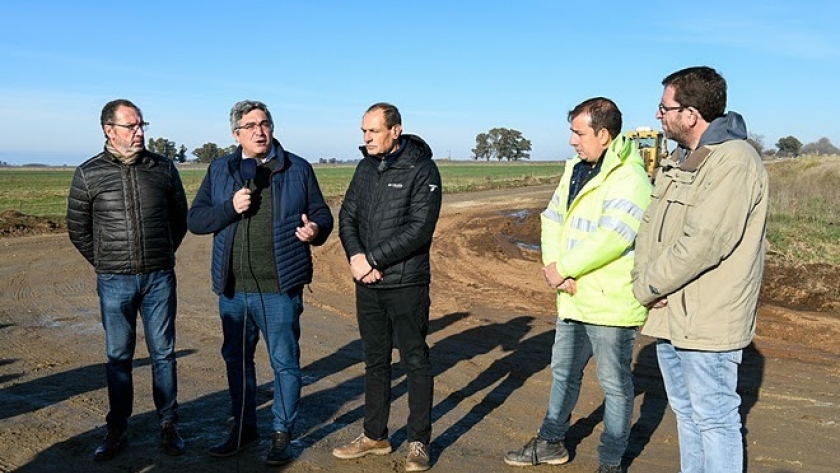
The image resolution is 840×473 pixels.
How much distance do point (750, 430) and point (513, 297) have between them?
5.58m

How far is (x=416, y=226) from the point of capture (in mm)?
4543

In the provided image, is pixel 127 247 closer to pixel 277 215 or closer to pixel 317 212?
pixel 277 215

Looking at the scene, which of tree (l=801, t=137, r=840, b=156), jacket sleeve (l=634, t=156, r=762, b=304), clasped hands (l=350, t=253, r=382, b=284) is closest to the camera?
jacket sleeve (l=634, t=156, r=762, b=304)

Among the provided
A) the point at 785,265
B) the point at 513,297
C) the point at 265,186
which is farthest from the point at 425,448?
the point at 785,265

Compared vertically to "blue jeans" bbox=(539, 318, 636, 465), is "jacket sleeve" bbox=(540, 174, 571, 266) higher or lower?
higher

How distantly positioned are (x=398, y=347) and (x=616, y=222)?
1635 millimetres

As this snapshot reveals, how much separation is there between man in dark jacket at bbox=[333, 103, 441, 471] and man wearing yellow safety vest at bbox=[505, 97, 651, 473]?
0.86 metres

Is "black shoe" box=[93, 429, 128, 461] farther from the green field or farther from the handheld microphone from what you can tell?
the green field

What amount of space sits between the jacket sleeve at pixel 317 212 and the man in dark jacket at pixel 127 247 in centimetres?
98

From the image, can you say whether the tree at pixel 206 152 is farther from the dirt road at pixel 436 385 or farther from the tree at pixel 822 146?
the dirt road at pixel 436 385

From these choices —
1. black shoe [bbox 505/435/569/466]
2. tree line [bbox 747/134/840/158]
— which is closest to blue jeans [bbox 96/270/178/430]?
black shoe [bbox 505/435/569/466]

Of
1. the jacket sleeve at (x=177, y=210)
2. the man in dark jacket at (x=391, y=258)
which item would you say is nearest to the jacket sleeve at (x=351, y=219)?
the man in dark jacket at (x=391, y=258)

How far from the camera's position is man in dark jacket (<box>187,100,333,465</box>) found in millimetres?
4656

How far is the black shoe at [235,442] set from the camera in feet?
15.8
